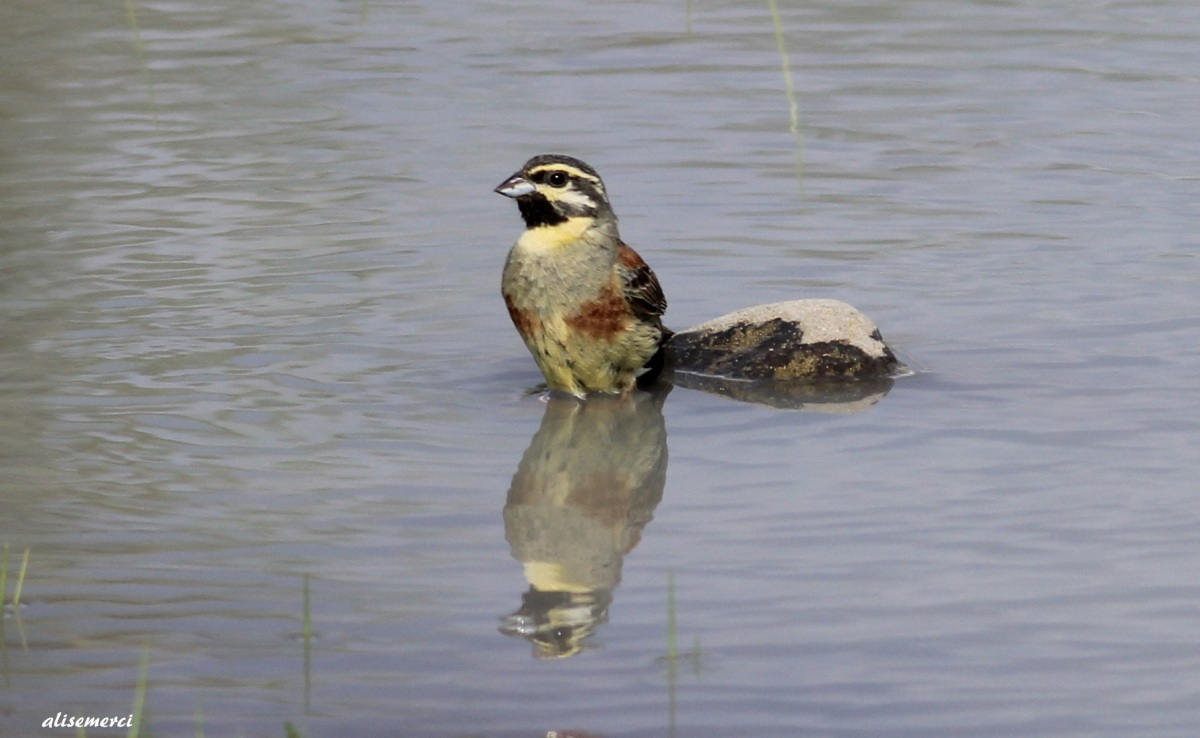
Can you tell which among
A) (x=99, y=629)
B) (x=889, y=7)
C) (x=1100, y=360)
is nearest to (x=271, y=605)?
(x=99, y=629)

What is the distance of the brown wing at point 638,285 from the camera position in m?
9.09

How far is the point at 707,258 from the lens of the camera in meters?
11.2

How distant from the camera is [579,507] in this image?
7.41m

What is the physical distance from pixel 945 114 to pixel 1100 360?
5.25 metres

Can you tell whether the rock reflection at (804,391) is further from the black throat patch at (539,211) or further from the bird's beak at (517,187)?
the bird's beak at (517,187)

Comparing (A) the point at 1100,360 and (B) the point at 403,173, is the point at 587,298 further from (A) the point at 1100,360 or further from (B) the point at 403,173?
(B) the point at 403,173

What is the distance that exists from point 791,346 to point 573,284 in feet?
3.66

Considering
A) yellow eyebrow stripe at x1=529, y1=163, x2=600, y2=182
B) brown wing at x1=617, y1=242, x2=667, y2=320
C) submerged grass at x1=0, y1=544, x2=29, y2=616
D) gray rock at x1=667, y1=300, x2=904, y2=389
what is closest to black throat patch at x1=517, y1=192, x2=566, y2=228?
yellow eyebrow stripe at x1=529, y1=163, x2=600, y2=182

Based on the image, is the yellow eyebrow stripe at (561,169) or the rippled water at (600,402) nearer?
the rippled water at (600,402)

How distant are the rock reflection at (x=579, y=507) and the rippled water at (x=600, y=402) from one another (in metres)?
0.03

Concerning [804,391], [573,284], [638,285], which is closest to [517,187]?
[573,284]

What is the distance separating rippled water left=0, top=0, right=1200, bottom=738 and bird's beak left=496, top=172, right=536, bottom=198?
916 millimetres

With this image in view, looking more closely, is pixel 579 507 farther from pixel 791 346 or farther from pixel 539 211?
pixel 791 346

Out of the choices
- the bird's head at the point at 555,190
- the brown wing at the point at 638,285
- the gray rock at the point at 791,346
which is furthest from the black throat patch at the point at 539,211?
the gray rock at the point at 791,346
